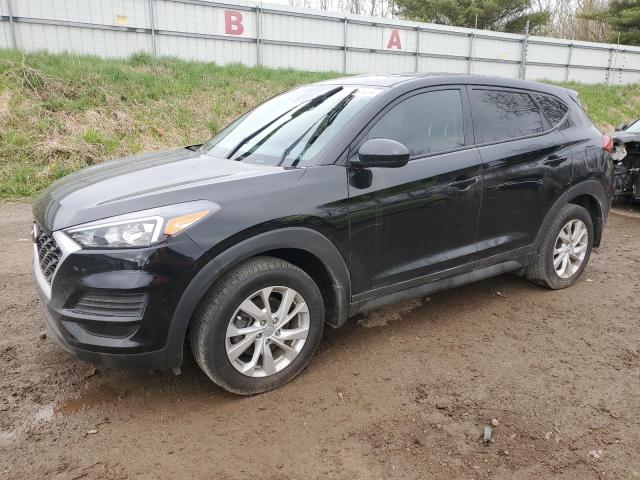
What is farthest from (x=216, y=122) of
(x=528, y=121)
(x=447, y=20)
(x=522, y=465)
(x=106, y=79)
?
(x=447, y=20)

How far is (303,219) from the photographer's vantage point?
2729 millimetres

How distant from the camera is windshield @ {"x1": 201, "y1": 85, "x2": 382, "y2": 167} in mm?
3061

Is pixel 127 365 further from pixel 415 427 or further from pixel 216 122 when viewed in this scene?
pixel 216 122

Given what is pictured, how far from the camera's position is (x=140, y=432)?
8.16ft

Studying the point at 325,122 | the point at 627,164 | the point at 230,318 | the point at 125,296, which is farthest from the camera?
the point at 627,164

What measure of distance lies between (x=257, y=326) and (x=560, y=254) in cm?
284

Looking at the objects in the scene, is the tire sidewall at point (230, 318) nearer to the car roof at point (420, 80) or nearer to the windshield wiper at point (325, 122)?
the windshield wiper at point (325, 122)

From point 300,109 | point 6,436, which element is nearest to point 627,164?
point 300,109

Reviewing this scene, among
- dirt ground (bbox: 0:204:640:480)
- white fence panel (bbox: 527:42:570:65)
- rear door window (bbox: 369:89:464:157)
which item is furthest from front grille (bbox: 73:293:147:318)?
white fence panel (bbox: 527:42:570:65)

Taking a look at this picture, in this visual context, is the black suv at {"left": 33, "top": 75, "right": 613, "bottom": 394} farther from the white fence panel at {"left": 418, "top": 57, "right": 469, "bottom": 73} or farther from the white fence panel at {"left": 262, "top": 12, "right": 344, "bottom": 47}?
the white fence panel at {"left": 418, "top": 57, "right": 469, "bottom": 73}

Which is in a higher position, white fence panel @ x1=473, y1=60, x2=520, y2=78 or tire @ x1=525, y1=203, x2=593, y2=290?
white fence panel @ x1=473, y1=60, x2=520, y2=78

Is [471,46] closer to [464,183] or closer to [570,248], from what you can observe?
[570,248]

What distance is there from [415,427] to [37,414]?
6.41 ft

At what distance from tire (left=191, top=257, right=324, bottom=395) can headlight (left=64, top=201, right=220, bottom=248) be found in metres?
0.37
